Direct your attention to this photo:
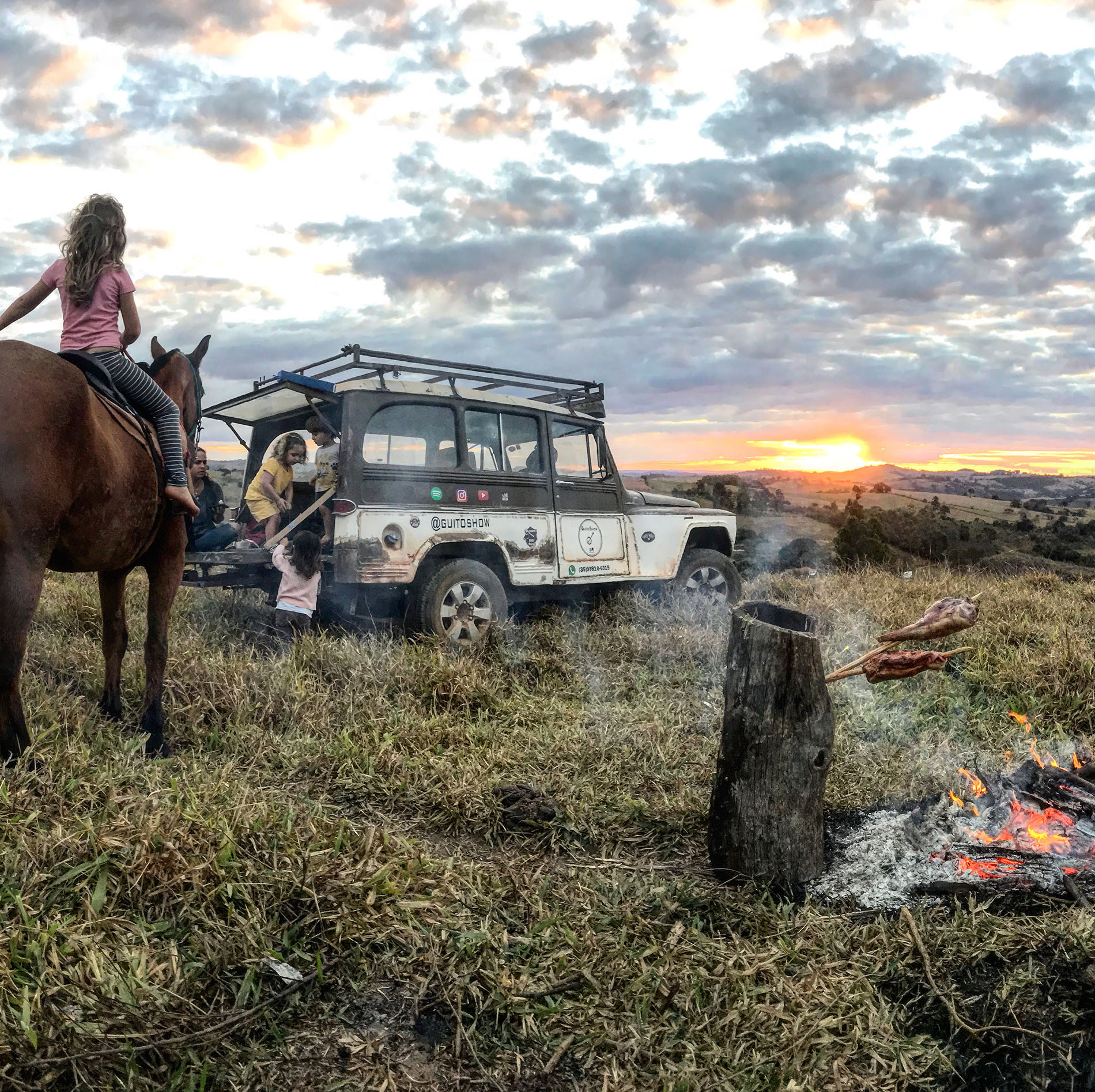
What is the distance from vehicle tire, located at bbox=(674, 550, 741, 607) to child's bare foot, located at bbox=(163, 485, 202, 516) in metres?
5.58

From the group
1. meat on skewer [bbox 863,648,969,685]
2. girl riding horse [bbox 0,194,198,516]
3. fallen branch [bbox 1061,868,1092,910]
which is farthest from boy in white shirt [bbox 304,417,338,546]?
fallen branch [bbox 1061,868,1092,910]

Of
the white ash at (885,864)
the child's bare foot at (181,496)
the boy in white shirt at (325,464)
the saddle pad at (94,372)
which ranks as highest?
the saddle pad at (94,372)

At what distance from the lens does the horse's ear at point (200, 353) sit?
5527 millimetres

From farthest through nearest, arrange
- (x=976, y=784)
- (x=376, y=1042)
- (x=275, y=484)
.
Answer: (x=275, y=484) → (x=976, y=784) → (x=376, y=1042)

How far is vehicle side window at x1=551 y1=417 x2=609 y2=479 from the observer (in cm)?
842

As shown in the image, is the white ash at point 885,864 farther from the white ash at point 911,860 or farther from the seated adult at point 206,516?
the seated adult at point 206,516

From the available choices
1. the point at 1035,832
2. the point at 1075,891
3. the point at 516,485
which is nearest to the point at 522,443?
the point at 516,485

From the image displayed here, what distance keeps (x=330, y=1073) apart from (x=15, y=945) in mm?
1080

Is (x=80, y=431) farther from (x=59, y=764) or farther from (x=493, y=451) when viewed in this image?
(x=493, y=451)

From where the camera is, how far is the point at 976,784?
4242 mm

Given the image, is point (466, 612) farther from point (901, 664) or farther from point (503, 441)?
point (901, 664)

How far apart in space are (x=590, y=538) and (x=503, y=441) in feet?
4.48

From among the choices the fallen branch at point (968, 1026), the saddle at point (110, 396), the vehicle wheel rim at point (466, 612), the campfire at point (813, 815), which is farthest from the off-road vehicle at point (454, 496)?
the fallen branch at point (968, 1026)

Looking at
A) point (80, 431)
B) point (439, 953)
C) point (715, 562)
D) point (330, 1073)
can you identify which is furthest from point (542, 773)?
point (715, 562)
